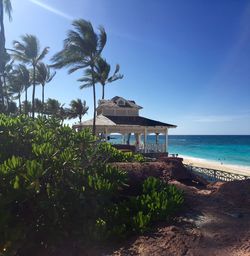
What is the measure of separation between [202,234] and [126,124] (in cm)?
2246

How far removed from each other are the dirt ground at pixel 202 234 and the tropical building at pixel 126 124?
1977 centimetres

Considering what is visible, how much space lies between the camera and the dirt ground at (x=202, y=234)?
16.0ft

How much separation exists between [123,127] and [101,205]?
21.4m

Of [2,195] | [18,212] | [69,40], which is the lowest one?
[18,212]

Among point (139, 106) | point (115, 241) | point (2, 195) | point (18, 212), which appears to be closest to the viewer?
point (2, 195)

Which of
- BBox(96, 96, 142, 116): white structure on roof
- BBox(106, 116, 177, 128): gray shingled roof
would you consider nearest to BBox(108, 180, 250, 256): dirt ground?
BBox(106, 116, 177, 128): gray shingled roof

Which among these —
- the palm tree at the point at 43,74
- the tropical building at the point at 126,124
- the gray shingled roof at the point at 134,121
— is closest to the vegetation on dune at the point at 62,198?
the tropical building at the point at 126,124

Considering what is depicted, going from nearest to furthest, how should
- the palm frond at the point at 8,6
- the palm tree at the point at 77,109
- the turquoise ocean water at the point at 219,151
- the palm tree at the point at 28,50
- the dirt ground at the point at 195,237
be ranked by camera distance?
the dirt ground at the point at 195,237, the palm frond at the point at 8,6, the palm tree at the point at 28,50, the palm tree at the point at 77,109, the turquoise ocean water at the point at 219,151

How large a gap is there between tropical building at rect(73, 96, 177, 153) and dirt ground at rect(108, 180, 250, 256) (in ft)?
64.9

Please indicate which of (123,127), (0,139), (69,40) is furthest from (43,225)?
(69,40)

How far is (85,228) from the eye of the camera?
5512mm

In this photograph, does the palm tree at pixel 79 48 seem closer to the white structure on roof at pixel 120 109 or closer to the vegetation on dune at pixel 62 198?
the white structure on roof at pixel 120 109

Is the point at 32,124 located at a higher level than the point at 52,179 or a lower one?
higher

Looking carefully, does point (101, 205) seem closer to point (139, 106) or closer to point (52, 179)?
point (52, 179)
